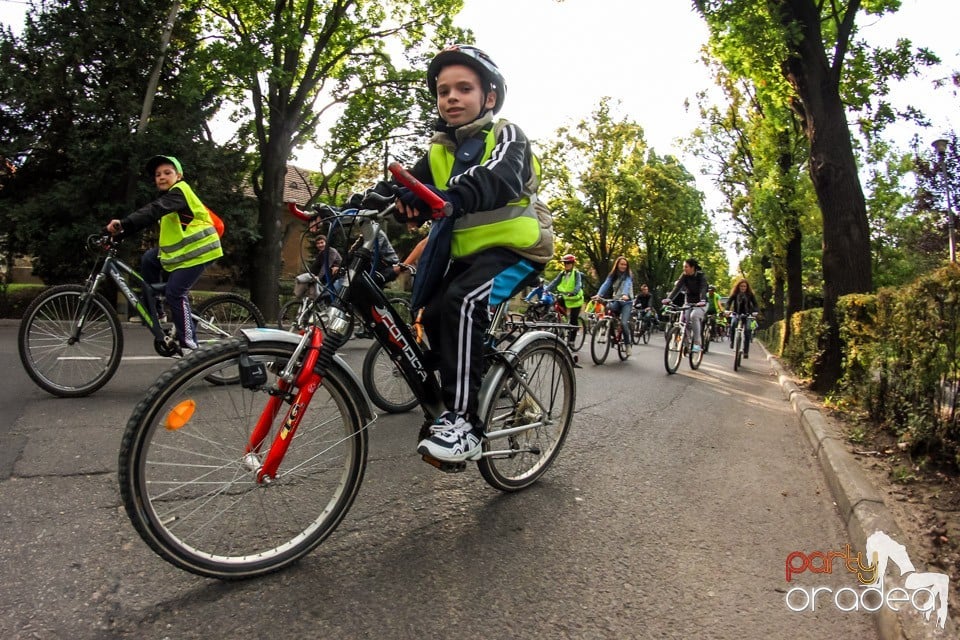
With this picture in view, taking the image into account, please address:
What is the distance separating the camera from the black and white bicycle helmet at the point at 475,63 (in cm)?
296

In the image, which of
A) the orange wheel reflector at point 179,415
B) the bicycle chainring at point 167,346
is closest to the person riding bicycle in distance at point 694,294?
the bicycle chainring at point 167,346

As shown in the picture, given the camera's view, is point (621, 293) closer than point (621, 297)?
No

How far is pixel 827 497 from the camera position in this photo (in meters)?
3.79

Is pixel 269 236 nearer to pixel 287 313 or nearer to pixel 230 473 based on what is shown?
pixel 287 313

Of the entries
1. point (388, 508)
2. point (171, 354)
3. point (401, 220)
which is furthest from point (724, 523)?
point (171, 354)

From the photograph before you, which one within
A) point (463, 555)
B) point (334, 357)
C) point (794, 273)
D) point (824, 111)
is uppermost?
point (824, 111)

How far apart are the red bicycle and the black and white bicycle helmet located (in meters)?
0.96

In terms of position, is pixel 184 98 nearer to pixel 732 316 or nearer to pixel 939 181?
pixel 732 316

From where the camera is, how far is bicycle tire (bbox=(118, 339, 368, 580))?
2051mm

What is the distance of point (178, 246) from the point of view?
555 cm

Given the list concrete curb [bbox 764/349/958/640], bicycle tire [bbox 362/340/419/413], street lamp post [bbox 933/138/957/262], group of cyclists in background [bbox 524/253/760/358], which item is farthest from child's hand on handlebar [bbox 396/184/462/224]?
street lamp post [bbox 933/138/957/262]

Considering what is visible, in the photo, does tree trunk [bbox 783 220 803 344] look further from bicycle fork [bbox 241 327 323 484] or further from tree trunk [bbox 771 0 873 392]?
bicycle fork [bbox 241 327 323 484]

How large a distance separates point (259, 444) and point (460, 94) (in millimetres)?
1838

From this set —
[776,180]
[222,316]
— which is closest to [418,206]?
[222,316]
